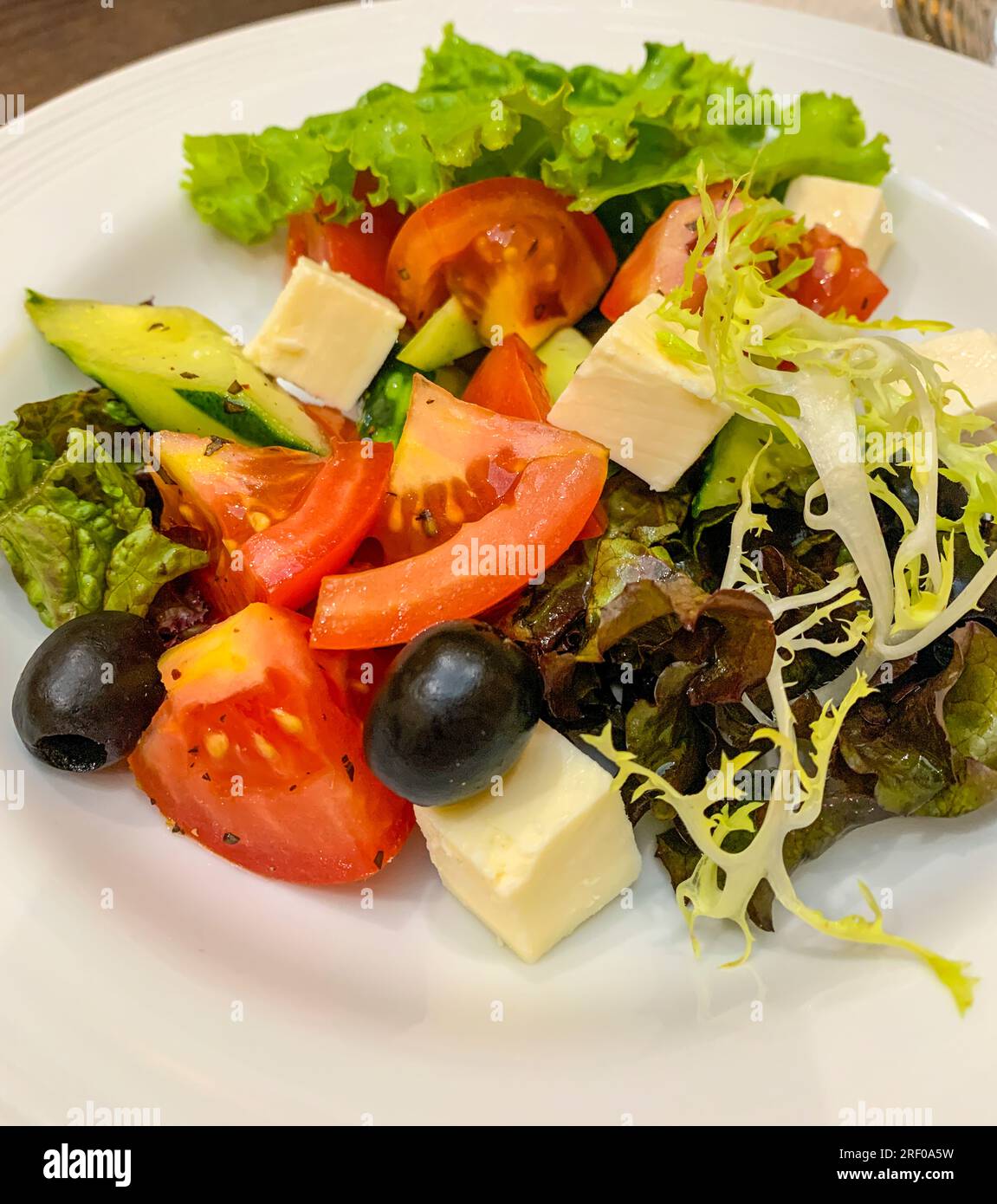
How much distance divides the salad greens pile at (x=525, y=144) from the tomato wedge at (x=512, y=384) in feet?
1.19

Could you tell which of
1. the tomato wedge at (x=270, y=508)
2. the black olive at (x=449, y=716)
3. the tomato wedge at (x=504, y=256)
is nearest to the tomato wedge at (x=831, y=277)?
the tomato wedge at (x=504, y=256)

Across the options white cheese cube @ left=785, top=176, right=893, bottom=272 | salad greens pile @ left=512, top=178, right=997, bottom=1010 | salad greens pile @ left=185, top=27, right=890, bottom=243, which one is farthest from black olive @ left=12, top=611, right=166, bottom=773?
white cheese cube @ left=785, top=176, right=893, bottom=272

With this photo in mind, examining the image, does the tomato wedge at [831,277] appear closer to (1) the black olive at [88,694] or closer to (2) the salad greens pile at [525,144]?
(2) the salad greens pile at [525,144]

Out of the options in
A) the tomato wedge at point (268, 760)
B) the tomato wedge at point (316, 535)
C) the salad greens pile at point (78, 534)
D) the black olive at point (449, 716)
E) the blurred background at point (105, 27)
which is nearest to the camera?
the black olive at point (449, 716)

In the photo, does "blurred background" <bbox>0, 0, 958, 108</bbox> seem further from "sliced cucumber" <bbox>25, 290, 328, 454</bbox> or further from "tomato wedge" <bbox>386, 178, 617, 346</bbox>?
"tomato wedge" <bbox>386, 178, 617, 346</bbox>

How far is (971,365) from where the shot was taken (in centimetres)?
201

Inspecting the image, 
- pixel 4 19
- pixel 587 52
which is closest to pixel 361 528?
pixel 587 52

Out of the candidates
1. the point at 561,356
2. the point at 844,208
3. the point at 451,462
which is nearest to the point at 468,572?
the point at 451,462

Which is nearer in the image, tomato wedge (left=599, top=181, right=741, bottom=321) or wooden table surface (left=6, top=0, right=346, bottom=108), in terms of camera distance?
tomato wedge (left=599, top=181, right=741, bottom=321)

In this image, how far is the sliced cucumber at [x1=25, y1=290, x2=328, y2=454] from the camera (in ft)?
6.82

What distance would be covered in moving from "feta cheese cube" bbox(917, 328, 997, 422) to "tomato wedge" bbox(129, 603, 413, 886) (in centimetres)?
135

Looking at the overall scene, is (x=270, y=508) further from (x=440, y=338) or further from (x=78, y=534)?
(x=440, y=338)

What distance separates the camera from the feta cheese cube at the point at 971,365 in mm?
1965

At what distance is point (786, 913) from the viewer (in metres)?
1.69
